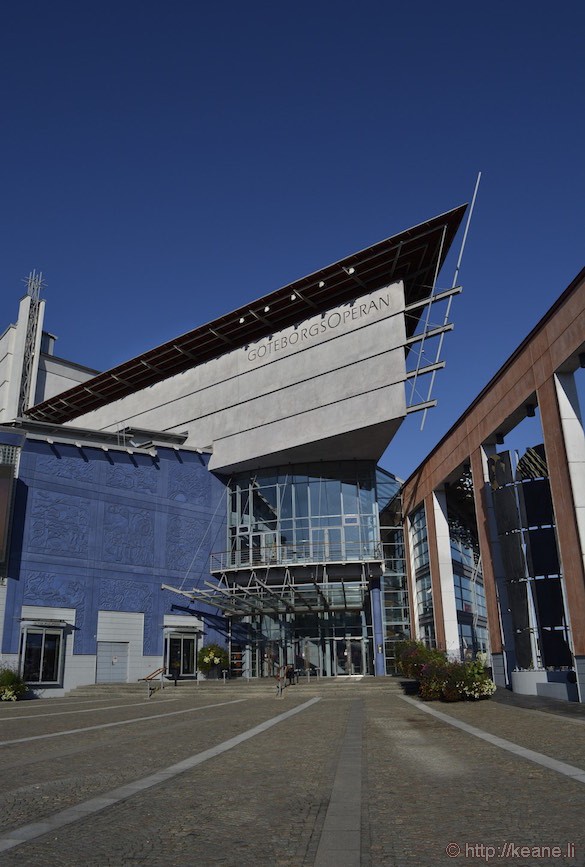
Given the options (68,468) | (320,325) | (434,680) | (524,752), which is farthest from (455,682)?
(68,468)

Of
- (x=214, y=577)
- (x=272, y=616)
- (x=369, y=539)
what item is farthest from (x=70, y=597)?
(x=369, y=539)

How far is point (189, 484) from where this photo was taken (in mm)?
43531

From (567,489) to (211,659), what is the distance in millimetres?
26313

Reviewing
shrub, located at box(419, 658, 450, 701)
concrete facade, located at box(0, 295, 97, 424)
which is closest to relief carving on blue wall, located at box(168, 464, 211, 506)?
concrete facade, located at box(0, 295, 97, 424)

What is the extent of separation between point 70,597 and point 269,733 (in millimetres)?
26075

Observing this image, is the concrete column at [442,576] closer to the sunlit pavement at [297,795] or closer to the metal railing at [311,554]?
the metal railing at [311,554]

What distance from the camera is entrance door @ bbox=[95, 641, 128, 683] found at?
37.4m

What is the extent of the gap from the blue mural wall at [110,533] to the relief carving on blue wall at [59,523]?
0.05m

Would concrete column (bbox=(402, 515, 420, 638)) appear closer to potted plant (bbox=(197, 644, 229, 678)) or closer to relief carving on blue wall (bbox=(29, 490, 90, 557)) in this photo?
potted plant (bbox=(197, 644, 229, 678))

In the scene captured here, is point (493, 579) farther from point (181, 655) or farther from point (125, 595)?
point (125, 595)

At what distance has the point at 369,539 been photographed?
40.4 m

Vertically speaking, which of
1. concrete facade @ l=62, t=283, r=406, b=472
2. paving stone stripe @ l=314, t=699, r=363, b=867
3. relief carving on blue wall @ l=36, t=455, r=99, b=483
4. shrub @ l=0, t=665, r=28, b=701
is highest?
concrete facade @ l=62, t=283, r=406, b=472

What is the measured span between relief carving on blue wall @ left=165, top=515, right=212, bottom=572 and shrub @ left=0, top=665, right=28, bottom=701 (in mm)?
11078

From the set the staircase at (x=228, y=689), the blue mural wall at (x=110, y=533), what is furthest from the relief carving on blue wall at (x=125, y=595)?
Result: the staircase at (x=228, y=689)
